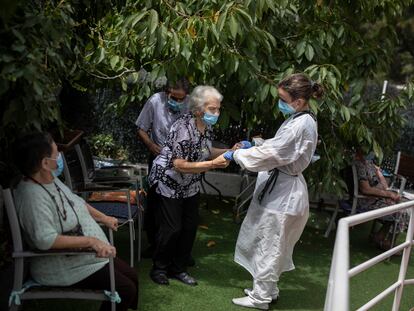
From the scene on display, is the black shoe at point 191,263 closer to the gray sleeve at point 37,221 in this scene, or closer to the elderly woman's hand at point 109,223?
the elderly woman's hand at point 109,223

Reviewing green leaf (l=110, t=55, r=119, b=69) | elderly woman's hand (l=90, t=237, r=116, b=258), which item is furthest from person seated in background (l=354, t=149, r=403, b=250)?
elderly woman's hand (l=90, t=237, r=116, b=258)

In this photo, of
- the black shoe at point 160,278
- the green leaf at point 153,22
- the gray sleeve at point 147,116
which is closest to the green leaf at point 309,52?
the gray sleeve at point 147,116

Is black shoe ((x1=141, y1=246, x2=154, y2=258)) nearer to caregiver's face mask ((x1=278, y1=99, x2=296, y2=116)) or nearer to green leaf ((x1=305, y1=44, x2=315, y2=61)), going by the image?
caregiver's face mask ((x1=278, y1=99, x2=296, y2=116))

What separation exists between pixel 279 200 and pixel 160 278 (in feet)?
3.52

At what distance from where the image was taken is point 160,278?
3916 millimetres

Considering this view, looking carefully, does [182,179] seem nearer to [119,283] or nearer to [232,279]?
[232,279]

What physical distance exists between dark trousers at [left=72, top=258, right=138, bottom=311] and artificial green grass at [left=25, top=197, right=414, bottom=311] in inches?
22.0

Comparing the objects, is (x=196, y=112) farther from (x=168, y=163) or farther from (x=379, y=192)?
(x=379, y=192)

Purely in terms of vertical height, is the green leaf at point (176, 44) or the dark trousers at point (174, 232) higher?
the green leaf at point (176, 44)

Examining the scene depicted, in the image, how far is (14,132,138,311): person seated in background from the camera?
8.39 feet

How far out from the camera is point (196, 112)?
12.3ft

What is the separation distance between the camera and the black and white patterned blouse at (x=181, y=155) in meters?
3.69

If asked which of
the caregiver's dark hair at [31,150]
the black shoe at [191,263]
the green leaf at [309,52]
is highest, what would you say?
the green leaf at [309,52]

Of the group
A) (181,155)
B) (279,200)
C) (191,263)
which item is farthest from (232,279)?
(181,155)
